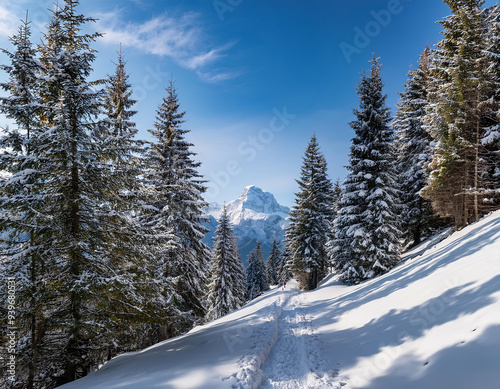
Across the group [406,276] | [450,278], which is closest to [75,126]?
[450,278]

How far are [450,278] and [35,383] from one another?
13665mm

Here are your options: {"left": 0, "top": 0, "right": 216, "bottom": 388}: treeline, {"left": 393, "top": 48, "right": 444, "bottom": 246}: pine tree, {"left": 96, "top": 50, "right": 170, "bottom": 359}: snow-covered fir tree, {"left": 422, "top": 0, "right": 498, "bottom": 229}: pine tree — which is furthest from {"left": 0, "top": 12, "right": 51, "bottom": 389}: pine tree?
{"left": 393, "top": 48, "right": 444, "bottom": 246}: pine tree

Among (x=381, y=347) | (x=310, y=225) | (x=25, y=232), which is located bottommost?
(x=381, y=347)

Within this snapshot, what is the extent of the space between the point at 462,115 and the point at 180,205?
18.8 m

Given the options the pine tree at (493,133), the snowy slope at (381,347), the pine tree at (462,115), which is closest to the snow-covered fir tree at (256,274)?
the pine tree at (462,115)

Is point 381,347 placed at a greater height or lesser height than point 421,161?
lesser

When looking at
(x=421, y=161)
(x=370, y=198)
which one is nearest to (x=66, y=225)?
(x=370, y=198)

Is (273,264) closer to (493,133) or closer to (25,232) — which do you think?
(493,133)

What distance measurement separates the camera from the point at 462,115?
14.8 metres

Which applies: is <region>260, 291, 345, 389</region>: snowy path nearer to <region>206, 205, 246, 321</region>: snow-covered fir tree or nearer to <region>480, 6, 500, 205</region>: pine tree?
<region>480, 6, 500, 205</region>: pine tree

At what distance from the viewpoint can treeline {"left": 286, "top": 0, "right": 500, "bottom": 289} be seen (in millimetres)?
14492

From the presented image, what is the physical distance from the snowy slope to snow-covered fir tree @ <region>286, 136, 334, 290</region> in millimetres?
13944

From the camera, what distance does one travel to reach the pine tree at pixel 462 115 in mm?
14312

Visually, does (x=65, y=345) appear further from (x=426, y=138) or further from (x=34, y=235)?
(x=426, y=138)
